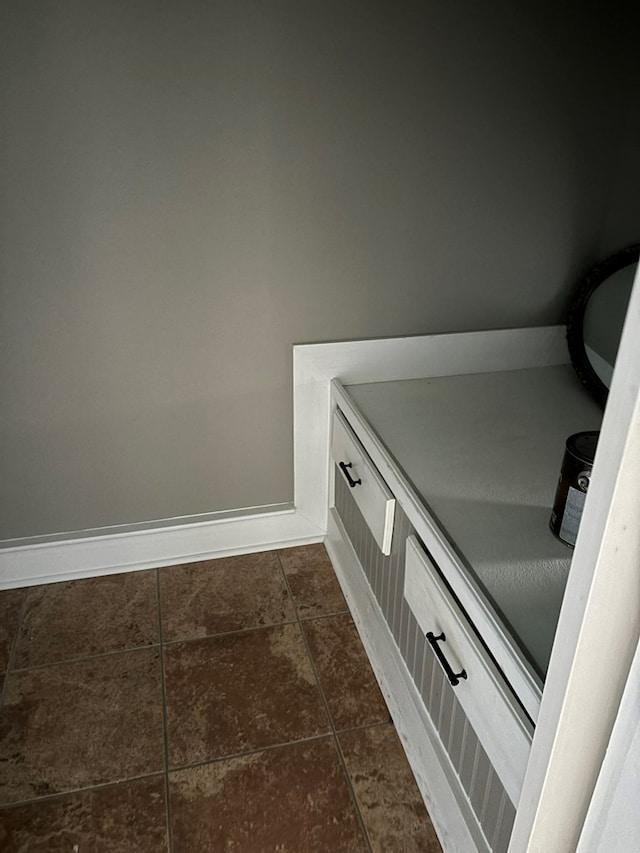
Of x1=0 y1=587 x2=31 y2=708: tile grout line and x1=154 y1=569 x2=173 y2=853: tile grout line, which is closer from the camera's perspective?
x1=154 y1=569 x2=173 y2=853: tile grout line

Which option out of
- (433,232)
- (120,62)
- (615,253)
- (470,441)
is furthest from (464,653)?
(120,62)

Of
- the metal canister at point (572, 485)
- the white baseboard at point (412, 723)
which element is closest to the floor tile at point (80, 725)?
the white baseboard at point (412, 723)

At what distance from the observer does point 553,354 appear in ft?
6.14

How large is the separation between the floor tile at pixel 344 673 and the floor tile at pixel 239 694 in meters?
0.03

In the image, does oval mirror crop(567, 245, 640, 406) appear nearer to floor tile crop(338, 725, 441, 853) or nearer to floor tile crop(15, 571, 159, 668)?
floor tile crop(338, 725, 441, 853)

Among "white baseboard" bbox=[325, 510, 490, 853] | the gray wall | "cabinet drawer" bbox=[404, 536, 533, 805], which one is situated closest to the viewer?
"cabinet drawer" bbox=[404, 536, 533, 805]

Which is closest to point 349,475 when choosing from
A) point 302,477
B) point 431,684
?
point 302,477

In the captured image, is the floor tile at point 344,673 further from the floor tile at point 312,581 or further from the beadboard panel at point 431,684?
the beadboard panel at point 431,684

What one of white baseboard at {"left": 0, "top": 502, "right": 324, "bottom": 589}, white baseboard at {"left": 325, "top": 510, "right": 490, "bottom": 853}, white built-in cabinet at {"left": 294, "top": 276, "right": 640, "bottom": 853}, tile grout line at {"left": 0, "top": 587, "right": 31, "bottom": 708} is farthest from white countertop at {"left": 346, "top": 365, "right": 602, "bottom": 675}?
tile grout line at {"left": 0, "top": 587, "right": 31, "bottom": 708}

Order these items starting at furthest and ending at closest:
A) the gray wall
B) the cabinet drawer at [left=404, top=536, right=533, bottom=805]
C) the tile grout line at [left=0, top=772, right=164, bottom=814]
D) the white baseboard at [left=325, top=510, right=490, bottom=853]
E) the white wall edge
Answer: the white wall edge
the gray wall
the tile grout line at [left=0, top=772, right=164, bottom=814]
the white baseboard at [left=325, top=510, right=490, bottom=853]
the cabinet drawer at [left=404, top=536, right=533, bottom=805]

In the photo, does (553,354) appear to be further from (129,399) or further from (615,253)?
(129,399)

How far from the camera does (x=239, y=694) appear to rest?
5.01 feet

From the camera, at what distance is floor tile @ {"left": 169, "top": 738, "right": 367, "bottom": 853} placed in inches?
49.0

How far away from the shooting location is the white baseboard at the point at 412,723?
1.19 m
